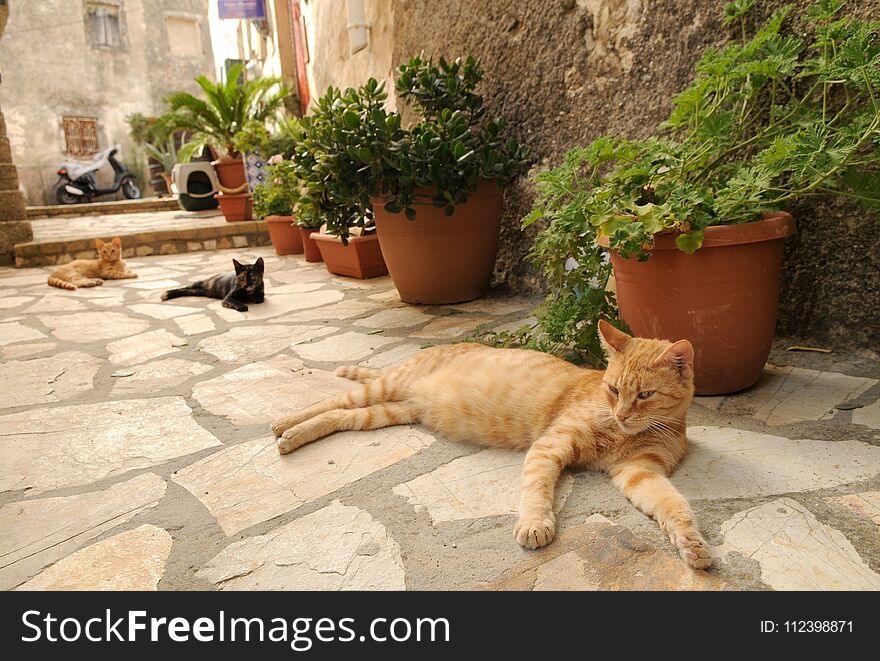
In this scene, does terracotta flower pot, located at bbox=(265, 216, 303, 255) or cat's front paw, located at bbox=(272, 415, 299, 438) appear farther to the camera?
terracotta flower pot, located at bbox=(265, 216, 303, 255)

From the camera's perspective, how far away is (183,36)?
21.3m

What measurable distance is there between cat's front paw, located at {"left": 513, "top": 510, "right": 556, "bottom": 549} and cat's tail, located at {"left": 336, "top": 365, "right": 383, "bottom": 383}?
4.56 ft

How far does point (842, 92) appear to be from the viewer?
8.08 feet

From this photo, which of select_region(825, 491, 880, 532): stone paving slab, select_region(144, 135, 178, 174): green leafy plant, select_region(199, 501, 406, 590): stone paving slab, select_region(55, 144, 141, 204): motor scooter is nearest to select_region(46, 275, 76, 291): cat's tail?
select_region(199, 501, 406, 590): stone paving slab

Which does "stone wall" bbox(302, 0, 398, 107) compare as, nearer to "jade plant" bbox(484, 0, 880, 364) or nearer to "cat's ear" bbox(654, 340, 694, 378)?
"jade plant" bbox(484, 0, 880, 364)

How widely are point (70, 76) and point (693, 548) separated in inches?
896

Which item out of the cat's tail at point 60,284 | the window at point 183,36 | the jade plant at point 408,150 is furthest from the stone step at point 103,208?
the jade plant at point 408,150

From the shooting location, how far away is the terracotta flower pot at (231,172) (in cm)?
980

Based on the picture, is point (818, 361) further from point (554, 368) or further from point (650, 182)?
point (554, 368)

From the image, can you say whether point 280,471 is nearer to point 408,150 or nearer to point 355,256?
point 408,150

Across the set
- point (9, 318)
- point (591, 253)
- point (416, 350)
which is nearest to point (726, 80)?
point (591, 253)

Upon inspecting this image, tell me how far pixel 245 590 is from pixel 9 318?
452 centimetres

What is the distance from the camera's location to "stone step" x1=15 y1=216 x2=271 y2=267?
7918mm
